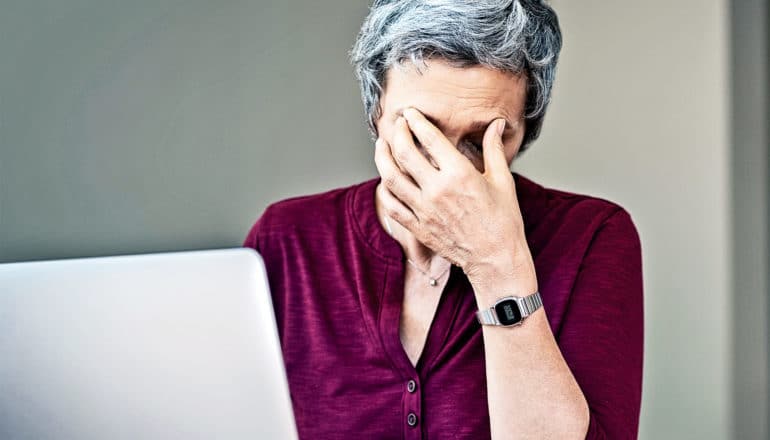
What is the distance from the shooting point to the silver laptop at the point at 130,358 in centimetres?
69

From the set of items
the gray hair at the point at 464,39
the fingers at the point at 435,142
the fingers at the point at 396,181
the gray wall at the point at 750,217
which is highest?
the gray hair at the point at 464,39

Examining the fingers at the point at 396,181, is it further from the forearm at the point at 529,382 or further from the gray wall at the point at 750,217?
the gray wall at the point at 750,217

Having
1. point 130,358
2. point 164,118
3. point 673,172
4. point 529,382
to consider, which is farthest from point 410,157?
point 673,172

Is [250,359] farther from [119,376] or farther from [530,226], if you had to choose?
[530,226]

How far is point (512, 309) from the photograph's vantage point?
3.35ft

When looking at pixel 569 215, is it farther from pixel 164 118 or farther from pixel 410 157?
pixel 164 118

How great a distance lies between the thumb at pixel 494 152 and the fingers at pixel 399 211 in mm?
117

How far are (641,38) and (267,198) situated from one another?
Answer: 1064 mm

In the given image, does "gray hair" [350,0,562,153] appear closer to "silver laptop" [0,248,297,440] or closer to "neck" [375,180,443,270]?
"neck" [375,180,443,270]

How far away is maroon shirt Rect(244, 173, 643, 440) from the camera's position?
1.14 m

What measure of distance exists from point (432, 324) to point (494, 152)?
280 millimetres

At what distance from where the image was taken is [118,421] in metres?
0.69

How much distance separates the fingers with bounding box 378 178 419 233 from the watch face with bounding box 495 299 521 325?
17 cm

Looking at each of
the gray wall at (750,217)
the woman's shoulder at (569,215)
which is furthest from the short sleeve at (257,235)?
the gray wall at (750,217)
